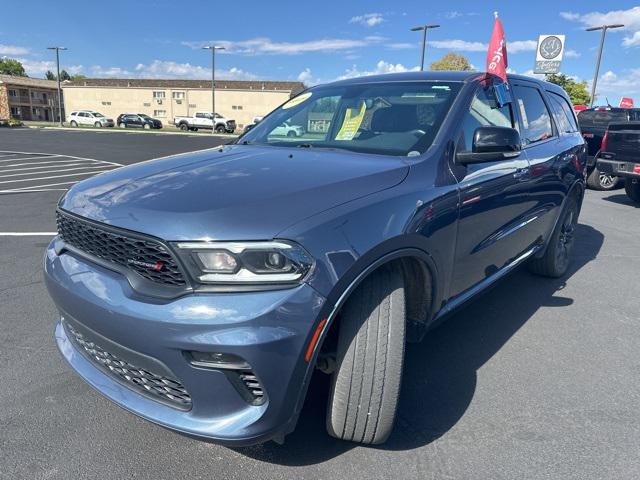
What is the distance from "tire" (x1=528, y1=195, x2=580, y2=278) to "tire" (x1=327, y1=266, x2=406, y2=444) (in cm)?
293

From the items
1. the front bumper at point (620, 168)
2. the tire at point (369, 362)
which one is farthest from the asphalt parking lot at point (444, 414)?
the front bumper at point (620, 168)

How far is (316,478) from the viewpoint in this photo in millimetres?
2076

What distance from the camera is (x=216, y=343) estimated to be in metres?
1.67

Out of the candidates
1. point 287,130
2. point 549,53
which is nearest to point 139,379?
point 287,130

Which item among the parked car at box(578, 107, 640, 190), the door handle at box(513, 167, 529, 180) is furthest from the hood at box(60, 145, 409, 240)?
the parked car at box(578, 107, 640, 190)

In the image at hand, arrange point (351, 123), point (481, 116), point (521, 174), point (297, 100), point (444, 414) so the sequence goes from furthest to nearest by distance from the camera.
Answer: point (297, 100) < point (521, 174) < point (351, 123) < point (481, 116) < point (444, 414)

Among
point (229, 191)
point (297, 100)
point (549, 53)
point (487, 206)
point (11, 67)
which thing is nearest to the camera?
point (229, 191)

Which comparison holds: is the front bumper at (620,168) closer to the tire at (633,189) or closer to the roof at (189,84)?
the tire at (633,189)

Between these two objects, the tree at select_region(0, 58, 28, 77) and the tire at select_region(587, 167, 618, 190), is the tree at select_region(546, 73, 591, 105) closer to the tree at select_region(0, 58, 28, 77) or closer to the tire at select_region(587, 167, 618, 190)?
the tire at select_region(587, 167, 618, 190)

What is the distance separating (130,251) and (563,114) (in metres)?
4.43

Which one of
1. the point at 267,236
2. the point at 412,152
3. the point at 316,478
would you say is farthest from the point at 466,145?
the point at 316,478

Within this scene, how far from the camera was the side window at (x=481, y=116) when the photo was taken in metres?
2.75

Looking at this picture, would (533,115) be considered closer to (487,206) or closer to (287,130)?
(487,206)

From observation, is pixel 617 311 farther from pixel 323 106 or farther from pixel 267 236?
pixel 267 236
